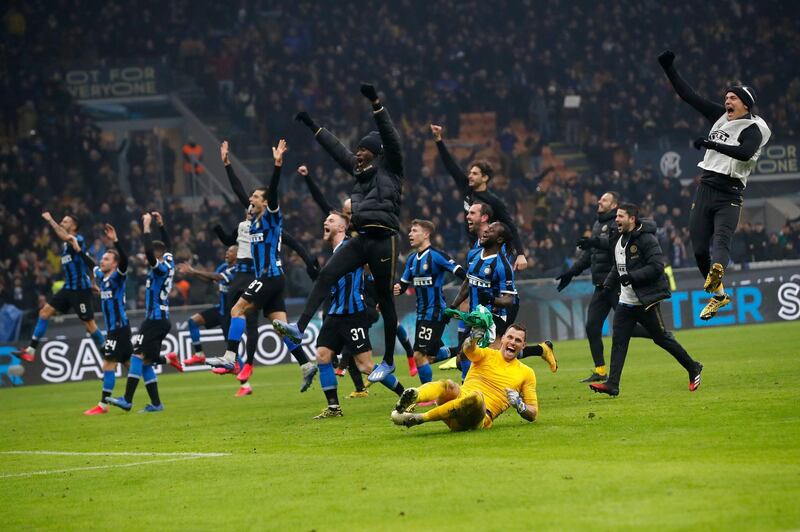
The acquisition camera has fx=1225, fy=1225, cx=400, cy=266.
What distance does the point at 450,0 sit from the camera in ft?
146

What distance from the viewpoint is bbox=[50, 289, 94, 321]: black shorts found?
22450mm

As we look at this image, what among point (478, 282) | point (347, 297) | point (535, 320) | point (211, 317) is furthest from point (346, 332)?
point (535, 320)

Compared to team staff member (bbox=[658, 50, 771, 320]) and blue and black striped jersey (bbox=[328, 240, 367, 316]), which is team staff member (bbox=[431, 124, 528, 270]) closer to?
blue and black striped jersey (bbox=[328, 240, 367, 316])

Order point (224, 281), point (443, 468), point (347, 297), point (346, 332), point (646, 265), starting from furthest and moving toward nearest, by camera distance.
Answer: point (224, 281) → point (347, 297) → point (346, 332) → point (646, 265) → point (443, 468)

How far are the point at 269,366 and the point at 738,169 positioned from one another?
16.7 m

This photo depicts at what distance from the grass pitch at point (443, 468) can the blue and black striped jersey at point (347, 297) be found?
1.23 m

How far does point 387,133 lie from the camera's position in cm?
1249

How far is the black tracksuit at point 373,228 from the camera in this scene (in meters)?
12.8

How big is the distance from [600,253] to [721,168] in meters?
4.57

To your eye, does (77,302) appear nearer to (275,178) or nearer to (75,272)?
(75,272)

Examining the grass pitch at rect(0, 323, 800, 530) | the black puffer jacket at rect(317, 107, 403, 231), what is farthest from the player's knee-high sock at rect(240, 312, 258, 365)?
the black puffer jacket at rect(317, 107, 403, 231)

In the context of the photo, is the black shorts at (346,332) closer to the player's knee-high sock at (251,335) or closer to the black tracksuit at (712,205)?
the black tracksuit at (712,205)

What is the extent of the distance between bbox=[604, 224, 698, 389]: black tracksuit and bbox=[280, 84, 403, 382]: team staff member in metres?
2.71

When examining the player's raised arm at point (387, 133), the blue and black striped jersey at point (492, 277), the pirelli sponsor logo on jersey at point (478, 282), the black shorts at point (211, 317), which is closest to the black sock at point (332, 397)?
the blue and black striped jersey at point (492, 277)
